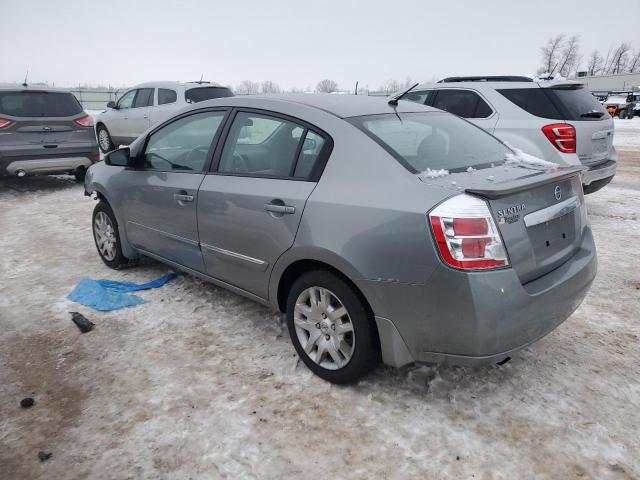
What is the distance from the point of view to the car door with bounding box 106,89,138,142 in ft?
39.4

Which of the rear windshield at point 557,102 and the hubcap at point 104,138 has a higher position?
the rear windshield at point 557,102

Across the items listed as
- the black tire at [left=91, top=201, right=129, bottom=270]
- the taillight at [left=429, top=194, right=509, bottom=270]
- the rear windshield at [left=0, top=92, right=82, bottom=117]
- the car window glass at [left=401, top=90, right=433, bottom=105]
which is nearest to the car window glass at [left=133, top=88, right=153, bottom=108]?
the rear windshield at [left=0, top=92, right=82, bottom=117]

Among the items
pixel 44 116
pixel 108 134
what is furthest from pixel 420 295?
pixel 108 134

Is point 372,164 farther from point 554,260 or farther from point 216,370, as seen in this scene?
point 216,370

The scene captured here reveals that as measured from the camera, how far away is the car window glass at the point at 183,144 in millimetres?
3582

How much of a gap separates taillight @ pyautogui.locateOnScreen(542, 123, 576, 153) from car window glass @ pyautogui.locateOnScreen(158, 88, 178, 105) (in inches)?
316

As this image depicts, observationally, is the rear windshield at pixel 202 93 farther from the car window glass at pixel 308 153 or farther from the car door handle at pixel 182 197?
the car window glass at pixel 308 153

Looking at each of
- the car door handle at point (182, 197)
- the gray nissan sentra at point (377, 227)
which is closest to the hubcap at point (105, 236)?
the gray nissan sentra at point (377, 227)

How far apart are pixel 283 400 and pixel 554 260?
1.64m

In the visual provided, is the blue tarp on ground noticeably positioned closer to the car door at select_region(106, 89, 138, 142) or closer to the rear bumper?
the rear bumper

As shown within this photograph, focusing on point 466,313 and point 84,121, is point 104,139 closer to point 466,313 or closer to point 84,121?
point 84,121

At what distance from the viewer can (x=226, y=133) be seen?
341 centimetres

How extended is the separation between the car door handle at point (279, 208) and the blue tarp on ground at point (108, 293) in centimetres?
172

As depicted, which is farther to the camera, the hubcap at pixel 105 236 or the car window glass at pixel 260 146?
the hubcap at pixel 105 236
